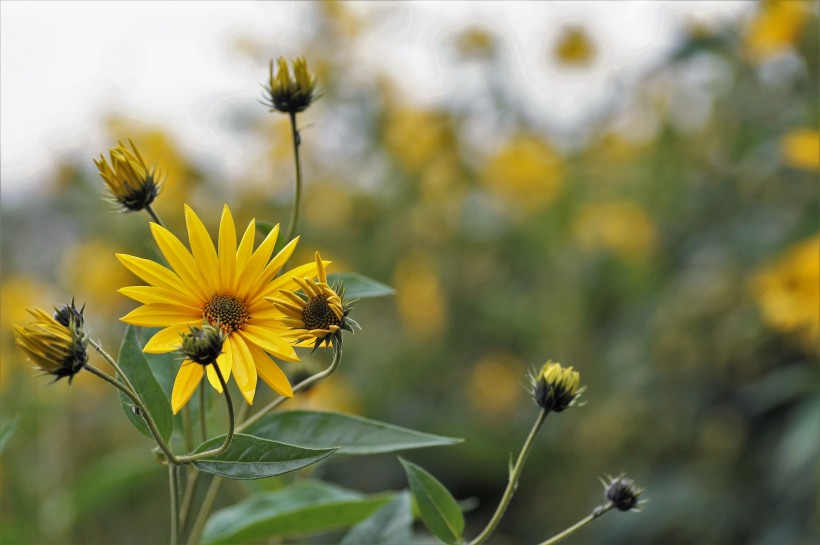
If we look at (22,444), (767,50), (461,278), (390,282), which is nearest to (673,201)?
(767,50)

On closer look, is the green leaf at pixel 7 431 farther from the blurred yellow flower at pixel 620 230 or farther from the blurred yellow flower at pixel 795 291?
the blurred yellow flower at pixel 620 230

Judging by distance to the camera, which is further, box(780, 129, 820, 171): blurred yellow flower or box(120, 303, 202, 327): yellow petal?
box(780, 129, 820, 171): blurred yellow flower

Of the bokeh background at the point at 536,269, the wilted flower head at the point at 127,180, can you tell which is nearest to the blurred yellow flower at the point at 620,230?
the bokeh background at the point at 536,269

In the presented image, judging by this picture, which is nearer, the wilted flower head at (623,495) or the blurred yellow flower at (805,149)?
the wilted flower head at (623,495)

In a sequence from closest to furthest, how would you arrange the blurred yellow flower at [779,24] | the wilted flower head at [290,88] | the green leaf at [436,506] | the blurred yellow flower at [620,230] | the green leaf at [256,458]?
the green leaf at [256,458], the green leaf at [436,506], the wilted flower head at [290,88], the blurred yellow flower at [779,24], the blurred yellow flower at [620,230]

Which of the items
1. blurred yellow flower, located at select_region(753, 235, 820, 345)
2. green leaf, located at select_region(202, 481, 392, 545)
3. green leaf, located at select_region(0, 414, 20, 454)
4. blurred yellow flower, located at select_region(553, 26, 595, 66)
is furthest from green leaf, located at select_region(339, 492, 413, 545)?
blurred yellow flower, located at select_region(553, 26, 595, 66)

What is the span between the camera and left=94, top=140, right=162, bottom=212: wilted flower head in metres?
0.59

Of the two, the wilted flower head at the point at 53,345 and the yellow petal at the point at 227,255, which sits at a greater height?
the yellow petal at the point at 227,255

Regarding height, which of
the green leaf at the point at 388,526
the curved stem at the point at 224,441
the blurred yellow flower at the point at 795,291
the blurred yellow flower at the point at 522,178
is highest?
the blurred yellow flower at the point at 522,178

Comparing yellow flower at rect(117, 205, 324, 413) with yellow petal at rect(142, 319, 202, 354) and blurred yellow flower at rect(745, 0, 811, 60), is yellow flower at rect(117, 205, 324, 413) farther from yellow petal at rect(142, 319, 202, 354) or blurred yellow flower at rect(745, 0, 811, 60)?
blurred yellow flower at rect(745, 0, 811, 60)

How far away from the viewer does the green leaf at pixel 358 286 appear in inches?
23.6

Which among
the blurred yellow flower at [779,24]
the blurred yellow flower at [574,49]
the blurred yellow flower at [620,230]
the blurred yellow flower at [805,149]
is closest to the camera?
the blurred yellow flower at [805,149]

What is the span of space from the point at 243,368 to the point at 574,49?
219 cm

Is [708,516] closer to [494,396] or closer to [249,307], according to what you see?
[494,396]
